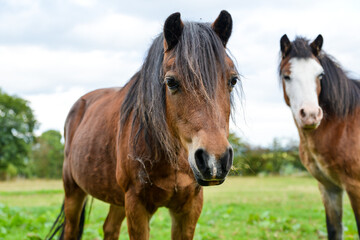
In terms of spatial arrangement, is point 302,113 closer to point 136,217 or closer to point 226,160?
point 136,217

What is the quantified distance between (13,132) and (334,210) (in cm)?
4013

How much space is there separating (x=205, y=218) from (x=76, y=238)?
4115 millimetres

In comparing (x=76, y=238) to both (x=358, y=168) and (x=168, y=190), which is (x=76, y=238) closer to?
(x=168, y=190)

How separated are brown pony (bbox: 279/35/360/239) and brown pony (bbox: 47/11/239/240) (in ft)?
7.78

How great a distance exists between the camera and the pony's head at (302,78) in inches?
168

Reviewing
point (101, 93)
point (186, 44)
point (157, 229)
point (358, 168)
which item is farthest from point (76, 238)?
point (358, 168)

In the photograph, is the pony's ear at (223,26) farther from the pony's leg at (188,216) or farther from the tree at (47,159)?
the tree at (47,159)

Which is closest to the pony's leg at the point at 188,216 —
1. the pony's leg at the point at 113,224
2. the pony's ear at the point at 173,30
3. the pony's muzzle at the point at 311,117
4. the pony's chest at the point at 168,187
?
the pony's chest at the point at 168,187

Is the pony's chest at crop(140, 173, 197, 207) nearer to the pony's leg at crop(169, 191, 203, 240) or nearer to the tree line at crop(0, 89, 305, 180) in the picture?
the pony's leg at crop(169, 191, 203, 240)

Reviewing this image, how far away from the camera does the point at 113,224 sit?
4.15 metres

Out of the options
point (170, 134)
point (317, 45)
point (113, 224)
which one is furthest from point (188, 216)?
point (317, 45)

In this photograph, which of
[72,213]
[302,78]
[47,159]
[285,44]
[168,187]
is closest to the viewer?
[168,187]

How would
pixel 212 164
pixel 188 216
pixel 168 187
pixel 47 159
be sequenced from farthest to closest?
pixel 47 159 → pixel 188 216 → pixel 168 187 → pixel 212 164

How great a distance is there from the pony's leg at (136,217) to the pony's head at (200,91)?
670mm
